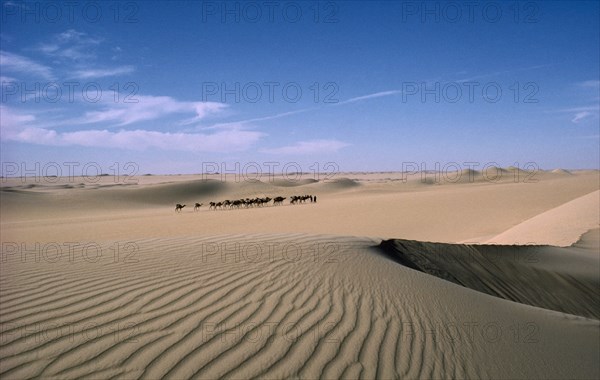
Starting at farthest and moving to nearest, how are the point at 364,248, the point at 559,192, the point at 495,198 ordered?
the point at 559,192
the point at 495,198
the point at 364,248

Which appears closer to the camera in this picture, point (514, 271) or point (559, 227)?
point (514, 271)

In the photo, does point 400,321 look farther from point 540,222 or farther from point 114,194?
point 114,194

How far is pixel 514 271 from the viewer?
8000 mm

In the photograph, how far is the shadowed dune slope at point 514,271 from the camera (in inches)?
273

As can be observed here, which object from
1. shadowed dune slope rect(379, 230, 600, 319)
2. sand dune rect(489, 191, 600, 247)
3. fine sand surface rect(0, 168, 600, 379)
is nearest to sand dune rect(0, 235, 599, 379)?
fine sand surface rect(0, 168, 600, 379)

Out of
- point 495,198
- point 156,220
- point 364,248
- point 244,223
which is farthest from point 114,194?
point 364,248

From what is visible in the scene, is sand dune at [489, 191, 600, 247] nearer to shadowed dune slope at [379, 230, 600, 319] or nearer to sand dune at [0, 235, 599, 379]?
shadowed dune slope at [379, 230, 600, 319]

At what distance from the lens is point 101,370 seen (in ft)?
9.07

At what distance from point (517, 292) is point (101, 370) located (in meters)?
Result: 7.06

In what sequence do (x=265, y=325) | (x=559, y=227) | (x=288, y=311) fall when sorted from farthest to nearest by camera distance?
(x=559, y=227) → (x=288, y=311) → (x=265, y=325)

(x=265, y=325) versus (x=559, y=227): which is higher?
(x=265, y=325)

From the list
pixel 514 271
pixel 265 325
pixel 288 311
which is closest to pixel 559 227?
pixel 514 271

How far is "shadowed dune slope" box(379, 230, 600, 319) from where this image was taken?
22.8 ft

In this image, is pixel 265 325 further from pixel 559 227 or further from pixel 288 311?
pixel 559 227
